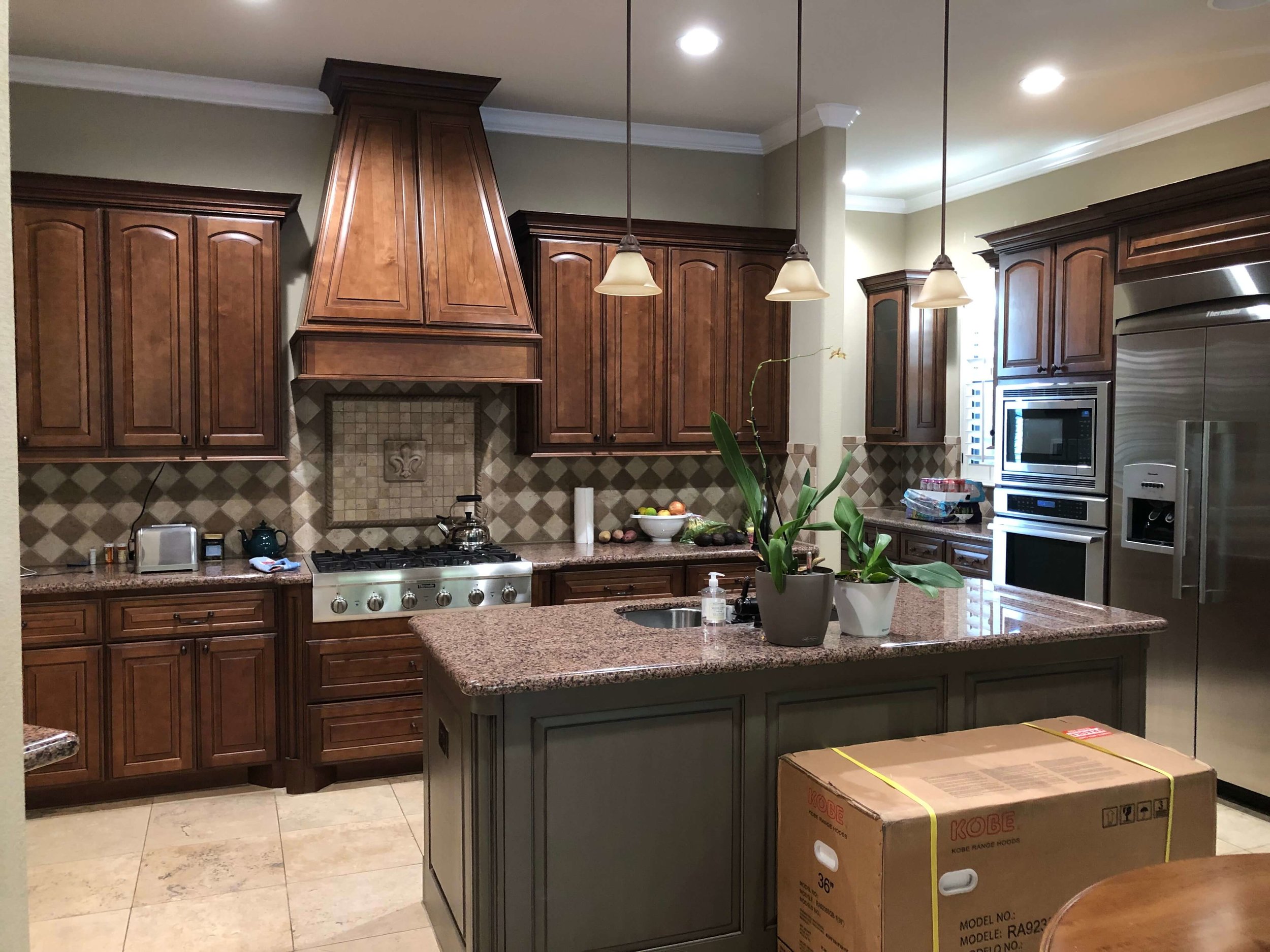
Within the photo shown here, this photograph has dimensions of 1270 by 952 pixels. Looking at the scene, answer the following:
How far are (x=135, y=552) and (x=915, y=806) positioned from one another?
360 centimetres

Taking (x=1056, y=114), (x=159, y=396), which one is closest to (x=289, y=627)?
(x=159, y=396)

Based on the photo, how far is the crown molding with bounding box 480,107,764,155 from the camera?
16.8ft

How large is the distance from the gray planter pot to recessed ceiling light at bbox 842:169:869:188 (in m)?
3.87

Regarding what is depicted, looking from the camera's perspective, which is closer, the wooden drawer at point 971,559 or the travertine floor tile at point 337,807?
the travertine floor tile at point 337,807

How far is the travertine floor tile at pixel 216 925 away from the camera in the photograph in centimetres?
303

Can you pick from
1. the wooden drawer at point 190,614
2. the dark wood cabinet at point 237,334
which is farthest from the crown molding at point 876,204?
the wooden drawer at point 190,614

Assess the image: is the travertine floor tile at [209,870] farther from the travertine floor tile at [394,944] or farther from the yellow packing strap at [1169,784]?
the yellow packing strap at [1169,784]

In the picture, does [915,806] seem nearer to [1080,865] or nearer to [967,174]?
[1080,865]

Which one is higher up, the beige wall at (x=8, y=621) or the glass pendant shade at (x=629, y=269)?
the glass pendant shade at (x=629, y=269)

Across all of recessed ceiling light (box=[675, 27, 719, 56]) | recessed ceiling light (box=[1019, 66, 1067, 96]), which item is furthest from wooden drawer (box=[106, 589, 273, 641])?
recessed ceiling light (box=[1019, 66, 1067, 96])

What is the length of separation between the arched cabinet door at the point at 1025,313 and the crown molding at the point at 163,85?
3.51 meters

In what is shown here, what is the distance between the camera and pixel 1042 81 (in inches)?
178

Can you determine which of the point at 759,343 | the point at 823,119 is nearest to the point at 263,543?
the point at 759,343

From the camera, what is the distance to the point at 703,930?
8.73 feet
